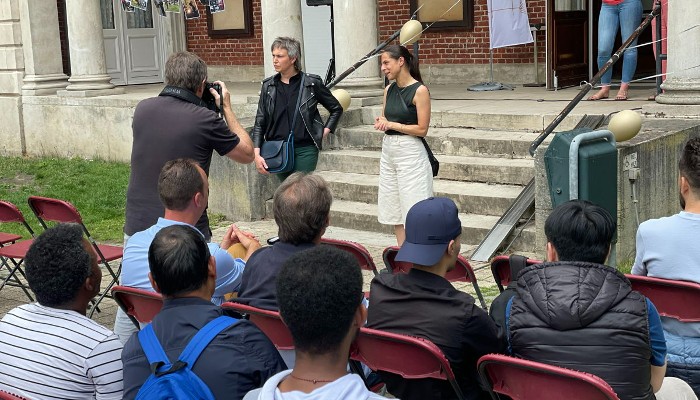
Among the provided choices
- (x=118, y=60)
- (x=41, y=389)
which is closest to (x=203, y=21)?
(x=118, y=60)

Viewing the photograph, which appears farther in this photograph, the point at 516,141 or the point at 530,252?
the point at 516,141

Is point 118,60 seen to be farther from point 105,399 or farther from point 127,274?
point 105,399

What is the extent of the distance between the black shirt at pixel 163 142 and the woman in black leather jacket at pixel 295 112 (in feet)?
6.41

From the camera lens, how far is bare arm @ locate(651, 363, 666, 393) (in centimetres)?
357

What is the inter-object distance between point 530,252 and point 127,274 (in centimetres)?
430

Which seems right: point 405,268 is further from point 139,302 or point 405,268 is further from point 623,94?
point 623,94

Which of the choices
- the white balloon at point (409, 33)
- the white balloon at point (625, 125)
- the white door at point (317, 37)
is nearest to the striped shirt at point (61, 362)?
the white balloon at point (625, 125)

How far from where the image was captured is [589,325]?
11.0 ft

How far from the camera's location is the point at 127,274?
4609mm

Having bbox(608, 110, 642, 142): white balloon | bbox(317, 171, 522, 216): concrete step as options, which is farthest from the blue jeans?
bbox(608, 110, 642, 142): white balloon

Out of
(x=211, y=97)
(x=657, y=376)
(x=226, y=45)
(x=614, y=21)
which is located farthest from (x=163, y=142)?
A: (x=226, y=45)

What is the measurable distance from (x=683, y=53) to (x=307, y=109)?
3.34m

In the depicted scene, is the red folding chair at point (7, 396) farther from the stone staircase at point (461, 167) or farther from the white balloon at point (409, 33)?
the white balloon at point (409, 33)

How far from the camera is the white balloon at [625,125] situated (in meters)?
7.18
